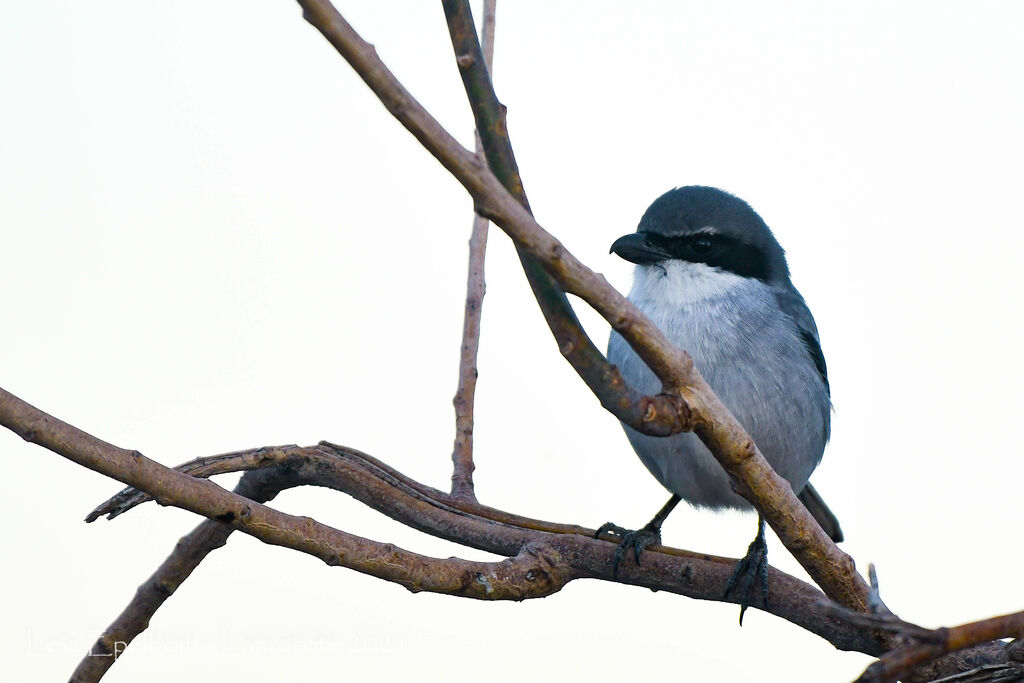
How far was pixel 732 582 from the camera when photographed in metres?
2.75

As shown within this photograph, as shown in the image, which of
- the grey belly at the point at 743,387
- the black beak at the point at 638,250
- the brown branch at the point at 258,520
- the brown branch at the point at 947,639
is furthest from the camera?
the black beak at the point at 638,250

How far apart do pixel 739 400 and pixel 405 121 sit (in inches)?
76.0

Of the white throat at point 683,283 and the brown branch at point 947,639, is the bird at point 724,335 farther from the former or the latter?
the brown branch at point 947,639

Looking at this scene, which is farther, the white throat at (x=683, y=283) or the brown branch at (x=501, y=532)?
the white throat at (x=683, y=283)

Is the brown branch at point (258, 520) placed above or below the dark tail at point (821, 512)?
below

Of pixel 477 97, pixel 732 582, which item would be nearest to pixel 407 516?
pixel 732 582

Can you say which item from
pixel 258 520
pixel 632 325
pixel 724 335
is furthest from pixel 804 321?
pixel 258 520

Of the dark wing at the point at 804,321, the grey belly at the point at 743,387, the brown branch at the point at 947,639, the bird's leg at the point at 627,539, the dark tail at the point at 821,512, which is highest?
the dark wing at the point at 804,321

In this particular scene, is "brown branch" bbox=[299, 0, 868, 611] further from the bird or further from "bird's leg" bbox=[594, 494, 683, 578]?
the bird

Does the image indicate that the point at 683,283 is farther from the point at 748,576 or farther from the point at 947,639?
the point at 947,639

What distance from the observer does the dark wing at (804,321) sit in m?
3.57

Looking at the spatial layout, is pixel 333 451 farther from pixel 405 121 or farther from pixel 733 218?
pixel 733 218

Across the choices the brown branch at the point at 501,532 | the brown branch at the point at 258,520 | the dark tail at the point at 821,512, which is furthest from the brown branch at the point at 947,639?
the dark tail at the point at 821,512

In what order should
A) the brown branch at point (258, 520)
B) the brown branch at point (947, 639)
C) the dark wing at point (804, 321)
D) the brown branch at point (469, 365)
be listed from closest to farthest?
the brown branch at point (947, 639) < the brown branch at point (258, 520) < the brown branch at point (469, 365) < the dark wing at point (804, 321)
